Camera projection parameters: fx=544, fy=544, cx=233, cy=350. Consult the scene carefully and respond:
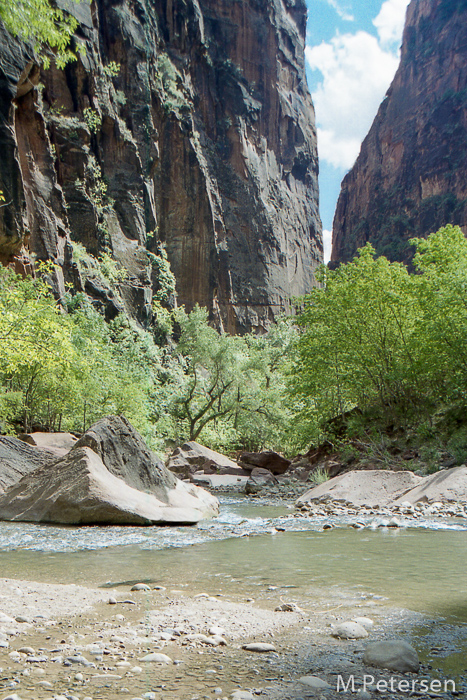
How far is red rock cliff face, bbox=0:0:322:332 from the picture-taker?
107ft

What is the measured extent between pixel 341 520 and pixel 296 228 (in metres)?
68.4

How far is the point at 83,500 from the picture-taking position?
9492mm

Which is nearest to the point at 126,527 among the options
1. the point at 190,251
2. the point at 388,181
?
the point at 190,251

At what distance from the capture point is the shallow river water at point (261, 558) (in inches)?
214

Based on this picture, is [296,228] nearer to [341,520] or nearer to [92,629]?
[341,520]

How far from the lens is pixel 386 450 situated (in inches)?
705

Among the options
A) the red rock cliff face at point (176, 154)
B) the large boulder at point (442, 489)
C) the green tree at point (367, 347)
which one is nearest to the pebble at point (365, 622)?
the large boulder at point (442, 489)

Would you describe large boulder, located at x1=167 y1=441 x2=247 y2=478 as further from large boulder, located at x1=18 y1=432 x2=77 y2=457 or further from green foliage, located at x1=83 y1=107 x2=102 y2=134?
green foliage, located at x1=83 y1=107 x2=102 y2=134

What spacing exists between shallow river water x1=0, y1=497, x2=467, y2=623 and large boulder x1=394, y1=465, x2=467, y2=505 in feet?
5.75

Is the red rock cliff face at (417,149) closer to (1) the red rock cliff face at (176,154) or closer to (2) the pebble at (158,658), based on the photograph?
(1) the red rock cliff face at (176,154)

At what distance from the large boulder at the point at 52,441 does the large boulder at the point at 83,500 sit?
15.4ft

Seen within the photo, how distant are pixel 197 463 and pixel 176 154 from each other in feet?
127

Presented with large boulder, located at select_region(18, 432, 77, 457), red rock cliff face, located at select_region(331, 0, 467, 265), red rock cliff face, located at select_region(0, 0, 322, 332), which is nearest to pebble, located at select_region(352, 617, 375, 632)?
large boulder, located at select_region(18, 432, 77, 457)

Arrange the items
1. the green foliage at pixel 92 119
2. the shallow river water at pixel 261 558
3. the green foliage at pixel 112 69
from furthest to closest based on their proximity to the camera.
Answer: the green foliage at pixel 112 69 → the green foliage at pixel 92 119 → the shallow river water at pixel 261 558
